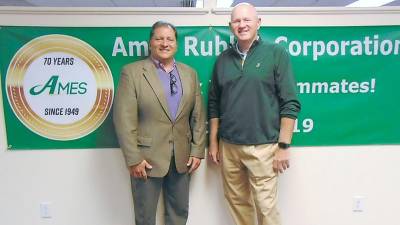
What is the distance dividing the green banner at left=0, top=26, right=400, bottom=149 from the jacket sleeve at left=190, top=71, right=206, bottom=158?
0.20 metres

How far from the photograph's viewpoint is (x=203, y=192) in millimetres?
Result: 2062

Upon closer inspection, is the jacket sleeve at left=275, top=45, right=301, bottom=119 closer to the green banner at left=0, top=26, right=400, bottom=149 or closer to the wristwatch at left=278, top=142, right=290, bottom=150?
the wristwatch at left=278, top=142, right=290, bottom=150

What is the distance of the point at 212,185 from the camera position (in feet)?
6.75

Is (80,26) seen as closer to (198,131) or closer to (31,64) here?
(31,64)

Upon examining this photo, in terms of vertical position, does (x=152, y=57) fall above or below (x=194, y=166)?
above

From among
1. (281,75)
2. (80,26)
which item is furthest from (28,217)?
(281,75)

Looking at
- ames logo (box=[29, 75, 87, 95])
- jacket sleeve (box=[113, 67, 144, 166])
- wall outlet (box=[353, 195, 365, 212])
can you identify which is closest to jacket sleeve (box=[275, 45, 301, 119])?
jacket sleeve (box=[113, 67, 144, 166])

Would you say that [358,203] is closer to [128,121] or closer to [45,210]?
[128,121]

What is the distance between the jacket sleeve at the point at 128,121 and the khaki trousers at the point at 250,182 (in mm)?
504

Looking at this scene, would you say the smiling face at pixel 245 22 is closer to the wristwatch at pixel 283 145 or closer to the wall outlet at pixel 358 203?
the wristwatch at pixel 283 145

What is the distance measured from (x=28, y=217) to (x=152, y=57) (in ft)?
4.48

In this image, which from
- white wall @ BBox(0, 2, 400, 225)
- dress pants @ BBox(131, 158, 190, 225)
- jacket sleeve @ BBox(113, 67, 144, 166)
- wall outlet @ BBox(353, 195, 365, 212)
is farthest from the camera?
wall outlet @ BBox(353, 195, 365, 212)

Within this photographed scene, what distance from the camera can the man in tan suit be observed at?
5.24 feet

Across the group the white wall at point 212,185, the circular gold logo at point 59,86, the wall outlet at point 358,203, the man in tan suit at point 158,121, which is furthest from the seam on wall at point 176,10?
the wall outlet at point 358,203
